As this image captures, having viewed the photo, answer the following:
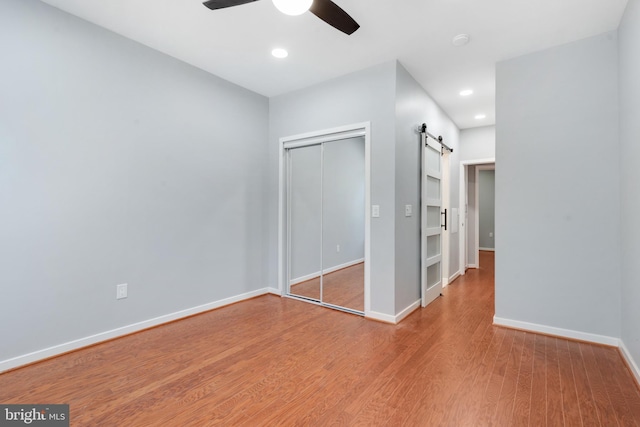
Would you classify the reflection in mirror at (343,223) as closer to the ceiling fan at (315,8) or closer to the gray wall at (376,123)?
the gray wall at (376,123)

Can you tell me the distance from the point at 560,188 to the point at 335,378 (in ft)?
8.63

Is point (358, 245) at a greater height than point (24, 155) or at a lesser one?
lesser

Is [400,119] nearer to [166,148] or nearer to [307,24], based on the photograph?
[307,24]

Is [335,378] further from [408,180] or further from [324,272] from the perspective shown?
[408,180]

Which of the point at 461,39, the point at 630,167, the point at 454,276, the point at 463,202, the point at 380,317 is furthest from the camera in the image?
the point at 463,202

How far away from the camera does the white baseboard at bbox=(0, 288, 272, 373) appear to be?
2.22 meters

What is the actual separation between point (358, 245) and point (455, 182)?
2653mm

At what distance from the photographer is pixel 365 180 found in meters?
3.35

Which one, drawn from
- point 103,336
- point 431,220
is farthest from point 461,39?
point 103,336

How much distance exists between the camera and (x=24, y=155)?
224 cm

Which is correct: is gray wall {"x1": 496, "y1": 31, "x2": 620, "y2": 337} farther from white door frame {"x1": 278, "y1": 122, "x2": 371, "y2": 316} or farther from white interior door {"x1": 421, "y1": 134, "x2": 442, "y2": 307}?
white door frame {"x1": 278, "y1": 122, "x2": 371, "y2": 316}

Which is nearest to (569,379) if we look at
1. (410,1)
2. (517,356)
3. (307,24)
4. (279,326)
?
(517,356)

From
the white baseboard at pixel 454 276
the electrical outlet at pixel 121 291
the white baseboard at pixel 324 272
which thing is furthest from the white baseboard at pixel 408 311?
the electrical outlet at pixel 121 291

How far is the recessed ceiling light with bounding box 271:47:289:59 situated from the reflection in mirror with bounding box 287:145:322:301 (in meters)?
1.20
